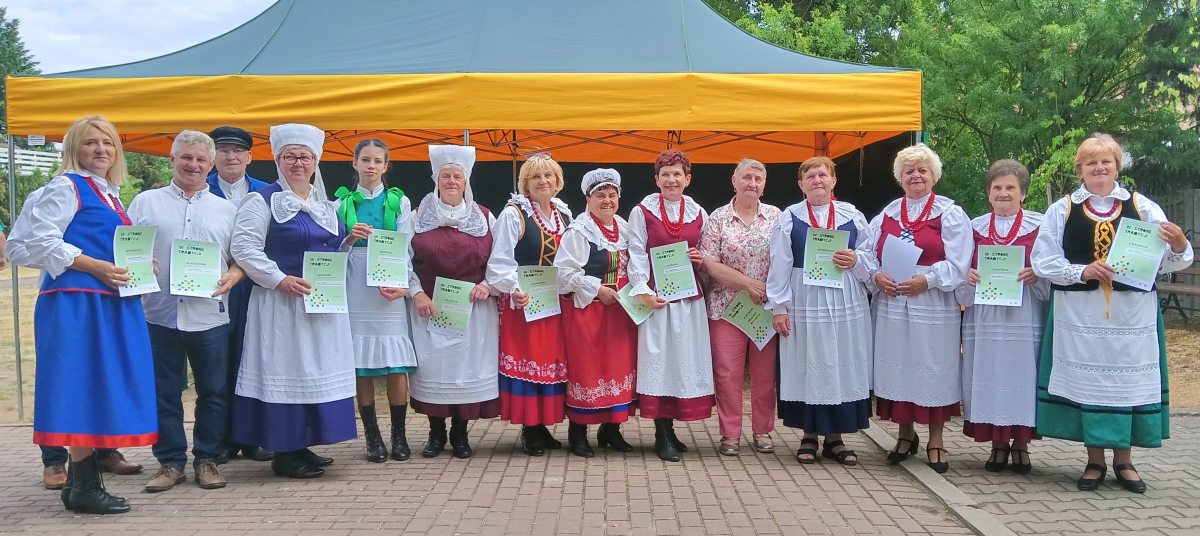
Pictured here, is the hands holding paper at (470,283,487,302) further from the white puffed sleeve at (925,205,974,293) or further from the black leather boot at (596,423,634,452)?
the white puffed sleeve at (925,205,974,293)

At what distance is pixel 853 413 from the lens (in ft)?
15.7

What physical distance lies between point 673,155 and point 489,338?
145cm

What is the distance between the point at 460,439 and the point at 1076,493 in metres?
3.26

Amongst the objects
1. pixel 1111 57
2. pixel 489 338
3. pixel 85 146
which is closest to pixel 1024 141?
pixel 1111 57

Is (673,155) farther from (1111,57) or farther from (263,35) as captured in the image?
(1111,57)

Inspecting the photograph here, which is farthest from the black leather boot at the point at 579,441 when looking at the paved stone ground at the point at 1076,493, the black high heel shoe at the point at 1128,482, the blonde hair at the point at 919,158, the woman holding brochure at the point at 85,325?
the black high heel shoe at the point at 1128,482

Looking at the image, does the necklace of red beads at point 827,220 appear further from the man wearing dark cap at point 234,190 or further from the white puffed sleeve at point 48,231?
the white puffed sleeve at point 48,231

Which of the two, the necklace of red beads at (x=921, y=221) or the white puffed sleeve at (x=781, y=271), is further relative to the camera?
the white puffed sleeve at (x=781, y=271)

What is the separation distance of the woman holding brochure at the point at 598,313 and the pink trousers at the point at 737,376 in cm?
50

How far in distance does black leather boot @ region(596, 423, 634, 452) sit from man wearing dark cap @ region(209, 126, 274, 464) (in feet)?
6.24

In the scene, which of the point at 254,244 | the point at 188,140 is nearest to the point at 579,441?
the point at 254,244

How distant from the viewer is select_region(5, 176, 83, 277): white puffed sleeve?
375 cm

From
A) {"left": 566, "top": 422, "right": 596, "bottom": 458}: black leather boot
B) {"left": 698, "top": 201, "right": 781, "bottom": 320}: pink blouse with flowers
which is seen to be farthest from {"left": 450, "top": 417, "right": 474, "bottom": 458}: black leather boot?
{"left": 698, "top": 201, "right": 781, "bottom": 320}: pink blouse with flowers

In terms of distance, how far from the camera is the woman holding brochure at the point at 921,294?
4.57 metres
